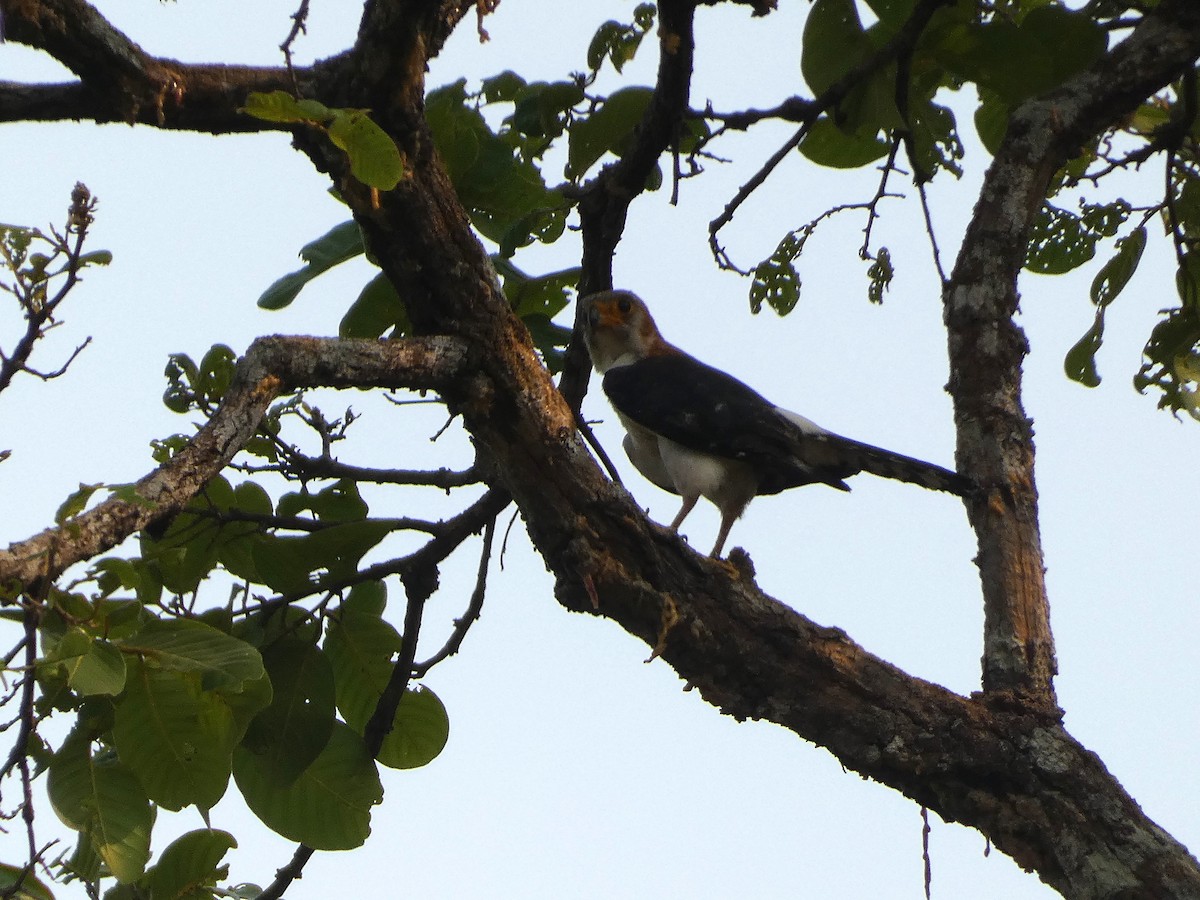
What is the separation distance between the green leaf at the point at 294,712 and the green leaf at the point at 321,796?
0.18 ft

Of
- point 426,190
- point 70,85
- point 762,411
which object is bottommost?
point 70,85

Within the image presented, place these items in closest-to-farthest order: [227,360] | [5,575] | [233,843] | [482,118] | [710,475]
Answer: [5,575], [233,843], [227,360], [482,118], [710,475]

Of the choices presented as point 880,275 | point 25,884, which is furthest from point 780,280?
point 25,884

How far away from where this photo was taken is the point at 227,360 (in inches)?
140

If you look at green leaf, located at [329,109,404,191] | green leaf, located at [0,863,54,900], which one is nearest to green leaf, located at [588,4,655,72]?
green leaf, located at [329,109,404,191]

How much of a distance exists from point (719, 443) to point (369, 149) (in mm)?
A: 3134

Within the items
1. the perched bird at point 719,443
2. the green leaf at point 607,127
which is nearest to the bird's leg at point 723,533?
the perched bird at point 719,443

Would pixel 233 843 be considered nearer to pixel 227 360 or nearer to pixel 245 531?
pixel 245 531

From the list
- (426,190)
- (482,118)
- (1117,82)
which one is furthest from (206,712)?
(1117,82)

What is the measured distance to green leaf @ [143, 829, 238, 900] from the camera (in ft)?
9.95

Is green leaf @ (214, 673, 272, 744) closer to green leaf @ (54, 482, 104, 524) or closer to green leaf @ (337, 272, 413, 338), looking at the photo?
green leaf @ (54, 482, 104, 524)

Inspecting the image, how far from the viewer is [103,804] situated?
110 inches

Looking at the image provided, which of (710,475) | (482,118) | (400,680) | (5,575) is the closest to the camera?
(5,575)

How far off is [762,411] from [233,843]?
3.22 m
